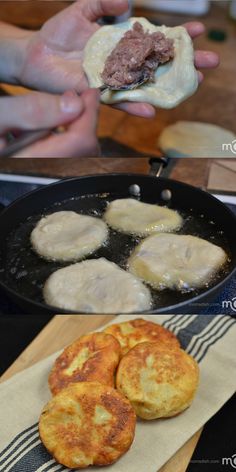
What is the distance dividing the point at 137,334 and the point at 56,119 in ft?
1.42

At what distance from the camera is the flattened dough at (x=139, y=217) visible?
0.54m

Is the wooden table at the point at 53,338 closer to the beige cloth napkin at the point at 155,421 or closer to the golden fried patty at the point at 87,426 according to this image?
the beige cloth napkin at the point at 155,421

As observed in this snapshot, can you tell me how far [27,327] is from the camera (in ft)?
2.98

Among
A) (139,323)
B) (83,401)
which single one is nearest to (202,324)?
(139,323)

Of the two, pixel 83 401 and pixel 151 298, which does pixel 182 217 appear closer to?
pixel 151 298

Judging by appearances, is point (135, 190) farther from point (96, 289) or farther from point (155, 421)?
point (155, 421)

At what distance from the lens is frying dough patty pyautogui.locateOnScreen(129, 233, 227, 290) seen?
50 centimetres

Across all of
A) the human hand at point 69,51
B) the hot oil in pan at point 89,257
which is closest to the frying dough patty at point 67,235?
the hot oil in pan at point 89,257

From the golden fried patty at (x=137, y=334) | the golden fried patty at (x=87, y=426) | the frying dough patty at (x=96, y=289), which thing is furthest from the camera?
the golden fried patty at (x=137, y=334)

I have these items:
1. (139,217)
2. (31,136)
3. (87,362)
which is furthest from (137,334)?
(31,136)

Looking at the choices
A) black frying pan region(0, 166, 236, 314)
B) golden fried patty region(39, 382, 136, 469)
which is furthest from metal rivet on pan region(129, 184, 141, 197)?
golden fried patty region(39, 382, 136, 469)

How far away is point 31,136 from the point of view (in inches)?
20.0

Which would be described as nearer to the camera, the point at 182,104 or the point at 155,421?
the point at 182,104

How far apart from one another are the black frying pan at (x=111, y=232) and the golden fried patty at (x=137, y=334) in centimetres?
32
